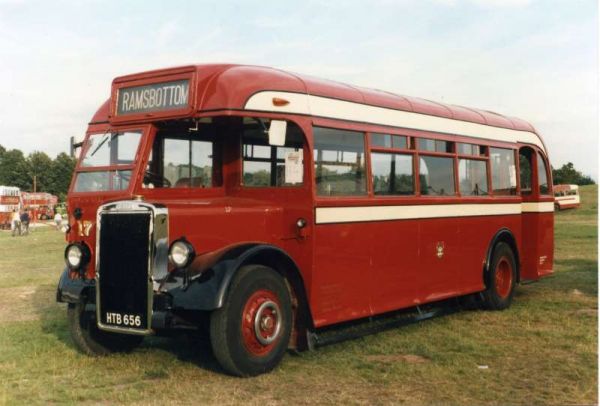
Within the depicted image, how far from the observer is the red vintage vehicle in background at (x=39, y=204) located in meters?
55.9

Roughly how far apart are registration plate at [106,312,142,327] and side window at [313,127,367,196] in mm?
2136

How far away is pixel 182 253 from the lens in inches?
240

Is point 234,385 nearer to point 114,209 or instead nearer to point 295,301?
point 295,301

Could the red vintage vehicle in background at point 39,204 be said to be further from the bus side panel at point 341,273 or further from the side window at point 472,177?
the bus side panel at point 341,273

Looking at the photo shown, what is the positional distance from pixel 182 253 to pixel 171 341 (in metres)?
2.29

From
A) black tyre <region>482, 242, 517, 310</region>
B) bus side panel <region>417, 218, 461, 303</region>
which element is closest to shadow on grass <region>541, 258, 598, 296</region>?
black tyre <region>482, 242, 517, 310</region>

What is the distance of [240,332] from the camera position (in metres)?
6.21

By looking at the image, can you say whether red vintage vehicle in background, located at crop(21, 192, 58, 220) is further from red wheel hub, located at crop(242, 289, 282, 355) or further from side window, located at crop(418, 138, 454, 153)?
red wheel hub, located at crop(242, 289, 282, 355)

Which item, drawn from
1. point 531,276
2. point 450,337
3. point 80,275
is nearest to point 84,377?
point 80,275

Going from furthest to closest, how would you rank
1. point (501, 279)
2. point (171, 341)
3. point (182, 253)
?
1. point (501, 279)
2. point (171, 341)
3. point (182, 253)

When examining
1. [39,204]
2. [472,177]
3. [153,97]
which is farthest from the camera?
[39,204]

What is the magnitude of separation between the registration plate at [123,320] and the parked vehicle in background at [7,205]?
44.3 metres

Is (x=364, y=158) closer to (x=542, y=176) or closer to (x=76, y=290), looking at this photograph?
(x=76, y=290)

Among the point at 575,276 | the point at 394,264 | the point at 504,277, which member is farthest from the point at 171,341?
the point at 575,276
